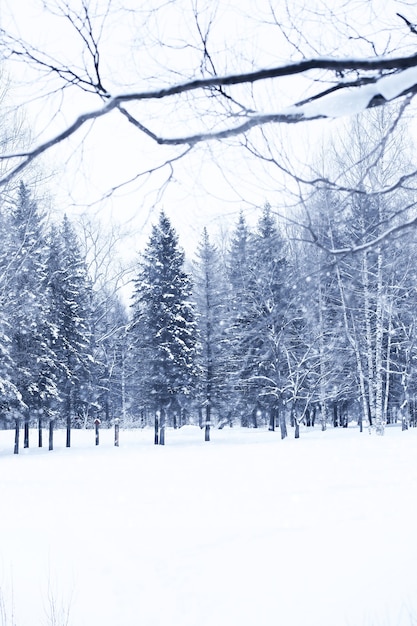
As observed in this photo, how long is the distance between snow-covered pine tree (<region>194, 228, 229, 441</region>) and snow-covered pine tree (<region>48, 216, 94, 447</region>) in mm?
6423

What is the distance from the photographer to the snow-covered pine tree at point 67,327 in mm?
26391

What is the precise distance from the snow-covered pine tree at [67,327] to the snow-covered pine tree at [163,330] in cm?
288

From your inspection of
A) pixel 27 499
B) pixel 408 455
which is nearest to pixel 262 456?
pixel 408 455

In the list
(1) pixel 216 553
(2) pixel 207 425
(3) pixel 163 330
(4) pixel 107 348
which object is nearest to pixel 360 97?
(1) pixel 216 553

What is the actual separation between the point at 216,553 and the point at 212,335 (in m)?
25.1

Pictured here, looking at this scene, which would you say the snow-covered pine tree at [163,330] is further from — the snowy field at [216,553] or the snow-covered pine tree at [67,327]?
the snowy field at [216,553]

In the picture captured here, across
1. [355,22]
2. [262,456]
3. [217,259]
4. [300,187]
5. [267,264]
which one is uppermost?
[217,259]

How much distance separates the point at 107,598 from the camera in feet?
16.8

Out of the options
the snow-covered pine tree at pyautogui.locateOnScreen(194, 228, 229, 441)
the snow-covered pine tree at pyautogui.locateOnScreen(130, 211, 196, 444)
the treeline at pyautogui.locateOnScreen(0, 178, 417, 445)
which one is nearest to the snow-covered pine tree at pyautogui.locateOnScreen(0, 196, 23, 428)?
the treeline at pyautogui.locateOnScreen(0, 178, 417, 445)

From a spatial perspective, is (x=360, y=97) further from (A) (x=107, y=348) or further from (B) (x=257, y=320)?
(A) (x=107, y=348)

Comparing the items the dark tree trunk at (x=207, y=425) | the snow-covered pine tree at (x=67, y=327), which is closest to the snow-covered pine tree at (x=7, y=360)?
the snow-covered pine tree at (x=67, y=327)

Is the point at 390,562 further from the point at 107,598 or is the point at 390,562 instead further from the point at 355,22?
the point at 355,22

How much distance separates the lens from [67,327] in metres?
27.0

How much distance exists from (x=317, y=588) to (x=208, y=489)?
4600 millimetres
